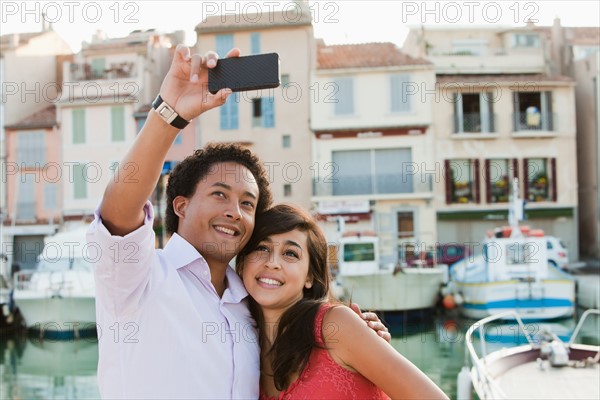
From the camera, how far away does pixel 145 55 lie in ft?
83.8

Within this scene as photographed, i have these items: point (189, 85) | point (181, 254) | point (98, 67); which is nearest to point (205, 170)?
point (181, 254)

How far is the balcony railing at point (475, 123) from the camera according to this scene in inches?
910

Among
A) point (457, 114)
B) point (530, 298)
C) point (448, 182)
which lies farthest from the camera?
point (457, 114)

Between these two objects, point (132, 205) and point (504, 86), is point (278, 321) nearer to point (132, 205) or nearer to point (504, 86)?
point (132, 205)

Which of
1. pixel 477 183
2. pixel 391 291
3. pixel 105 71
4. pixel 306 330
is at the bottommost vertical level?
pixel 391 291

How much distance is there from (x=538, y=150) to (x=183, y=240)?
22.4m

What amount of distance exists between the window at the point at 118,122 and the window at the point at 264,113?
4423 mm

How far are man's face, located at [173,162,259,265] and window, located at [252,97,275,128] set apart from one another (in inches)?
834

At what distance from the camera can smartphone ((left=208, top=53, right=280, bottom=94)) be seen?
1877 millimetres

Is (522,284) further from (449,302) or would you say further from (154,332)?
(154,332)

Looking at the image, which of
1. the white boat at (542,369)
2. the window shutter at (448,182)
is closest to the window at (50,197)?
the window shutter at (448,182)

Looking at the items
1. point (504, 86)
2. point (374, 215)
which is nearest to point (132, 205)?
point (374, 215)

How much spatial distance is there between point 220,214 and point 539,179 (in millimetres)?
22244

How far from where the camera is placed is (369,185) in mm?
22672
